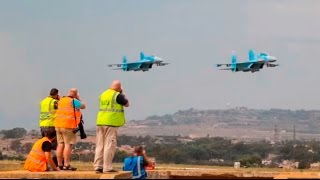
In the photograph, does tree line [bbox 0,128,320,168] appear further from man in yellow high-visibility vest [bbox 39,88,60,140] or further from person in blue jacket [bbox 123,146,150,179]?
person in blue jacket [bbox 123,146,150,179]

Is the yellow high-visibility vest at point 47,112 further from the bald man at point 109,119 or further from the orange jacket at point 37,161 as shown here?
the bald man at point 109,119

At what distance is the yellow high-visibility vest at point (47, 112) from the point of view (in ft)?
75.7

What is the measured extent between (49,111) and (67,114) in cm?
114

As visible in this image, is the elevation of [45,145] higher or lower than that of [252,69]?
lower

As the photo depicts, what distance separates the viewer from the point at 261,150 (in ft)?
402

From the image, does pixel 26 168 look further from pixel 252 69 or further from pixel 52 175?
pixel 252 69

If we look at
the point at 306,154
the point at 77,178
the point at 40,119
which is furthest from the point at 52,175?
the point at 306,154

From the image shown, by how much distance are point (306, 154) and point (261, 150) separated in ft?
87.0

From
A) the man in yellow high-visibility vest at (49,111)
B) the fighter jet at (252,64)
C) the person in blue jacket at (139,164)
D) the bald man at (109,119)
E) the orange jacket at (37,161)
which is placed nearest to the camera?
the person in blue jacket at (139,164)

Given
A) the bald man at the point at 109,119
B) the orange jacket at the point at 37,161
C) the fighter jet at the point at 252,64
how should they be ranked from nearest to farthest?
the bald man at the point at 109,119
the orange jacket at the point at 37,161
the fighter jet at the point at 252,64

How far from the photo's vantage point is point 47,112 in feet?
75.9

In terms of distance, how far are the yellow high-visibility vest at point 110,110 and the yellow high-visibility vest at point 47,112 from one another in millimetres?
2954

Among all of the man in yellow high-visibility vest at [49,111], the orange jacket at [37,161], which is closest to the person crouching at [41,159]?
the orange jacket at [37,161]

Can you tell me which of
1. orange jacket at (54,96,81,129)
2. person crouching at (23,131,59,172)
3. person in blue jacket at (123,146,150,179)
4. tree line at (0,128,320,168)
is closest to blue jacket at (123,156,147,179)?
person in blue jacket at (123,146,150,179)
